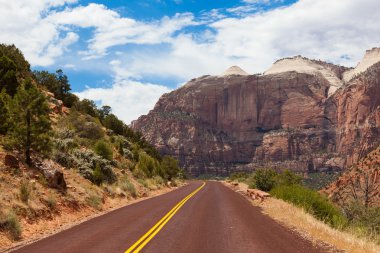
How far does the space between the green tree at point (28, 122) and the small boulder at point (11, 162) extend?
877 millimetres

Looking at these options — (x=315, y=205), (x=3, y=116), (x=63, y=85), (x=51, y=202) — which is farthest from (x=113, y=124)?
(x=51, y=202)

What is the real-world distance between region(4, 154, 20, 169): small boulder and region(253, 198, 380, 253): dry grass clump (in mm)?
11688

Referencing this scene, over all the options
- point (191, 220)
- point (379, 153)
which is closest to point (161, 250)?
point (191, 220)

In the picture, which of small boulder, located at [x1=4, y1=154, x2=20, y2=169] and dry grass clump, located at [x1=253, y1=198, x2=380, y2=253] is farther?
small boulder, located at [x1=4, y1=154, x2=20, y2=169]

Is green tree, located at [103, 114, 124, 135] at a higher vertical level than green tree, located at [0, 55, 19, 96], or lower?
lower

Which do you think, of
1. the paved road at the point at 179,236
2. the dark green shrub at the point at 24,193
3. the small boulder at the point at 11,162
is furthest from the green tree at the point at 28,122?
the paved road at the point at 179,236

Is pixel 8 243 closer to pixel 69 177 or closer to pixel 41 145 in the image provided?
pixel 41 145

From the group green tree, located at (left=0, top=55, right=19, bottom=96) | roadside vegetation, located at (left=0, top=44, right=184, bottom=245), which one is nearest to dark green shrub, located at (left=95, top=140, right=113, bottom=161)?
roadside vegetation, located at (left=0, top=44, right=184, bottom=245)

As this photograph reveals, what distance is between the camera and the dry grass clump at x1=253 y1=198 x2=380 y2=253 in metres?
10.6

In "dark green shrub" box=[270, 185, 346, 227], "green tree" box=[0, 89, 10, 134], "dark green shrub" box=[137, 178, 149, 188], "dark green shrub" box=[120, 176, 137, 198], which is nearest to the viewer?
"dark green shrub" box=[270, 185, 346, 227]

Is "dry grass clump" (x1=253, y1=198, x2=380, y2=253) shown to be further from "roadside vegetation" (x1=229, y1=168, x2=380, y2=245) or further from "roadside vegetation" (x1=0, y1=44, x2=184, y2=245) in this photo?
"roadside vegetation" (x1=0, y1=44, x2=184, y2=245)

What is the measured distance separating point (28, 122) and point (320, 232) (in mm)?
13711

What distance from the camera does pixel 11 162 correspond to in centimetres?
1748

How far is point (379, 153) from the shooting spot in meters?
94.4
